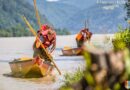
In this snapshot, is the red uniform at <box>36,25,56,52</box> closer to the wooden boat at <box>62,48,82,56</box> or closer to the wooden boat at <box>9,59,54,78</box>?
the wooden boat at <box>9,59,54,78</box>

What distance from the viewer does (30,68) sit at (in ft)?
75.4

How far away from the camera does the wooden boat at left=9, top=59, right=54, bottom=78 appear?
74.2 feet

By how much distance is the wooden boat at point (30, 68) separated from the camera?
74.2ft

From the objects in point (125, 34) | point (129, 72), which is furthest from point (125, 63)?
point (125, 34)

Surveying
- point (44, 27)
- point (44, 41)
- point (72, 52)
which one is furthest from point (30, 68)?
point (72, 52)

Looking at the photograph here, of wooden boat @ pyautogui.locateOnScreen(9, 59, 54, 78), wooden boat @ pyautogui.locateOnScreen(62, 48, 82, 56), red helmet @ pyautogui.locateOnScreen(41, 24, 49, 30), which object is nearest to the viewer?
wooden boat @ pyautogui.locateOnScreen(9, 59, 54, 78)

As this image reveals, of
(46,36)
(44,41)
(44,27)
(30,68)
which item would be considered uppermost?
(44,27)

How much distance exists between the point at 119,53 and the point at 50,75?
795 inches

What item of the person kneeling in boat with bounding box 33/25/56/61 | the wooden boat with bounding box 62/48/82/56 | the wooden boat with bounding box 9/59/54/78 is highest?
the person kneeling in boat with bounding box 33/25/56/61

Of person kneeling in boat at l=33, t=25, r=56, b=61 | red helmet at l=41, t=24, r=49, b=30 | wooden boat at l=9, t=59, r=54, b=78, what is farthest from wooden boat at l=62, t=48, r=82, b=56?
wooden boat at l=9, t=59, r=54, b=78

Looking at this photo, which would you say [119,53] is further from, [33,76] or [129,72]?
[33,76]

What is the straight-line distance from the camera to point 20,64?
2266 cm

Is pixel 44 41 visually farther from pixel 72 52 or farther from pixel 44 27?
pixel 72 52

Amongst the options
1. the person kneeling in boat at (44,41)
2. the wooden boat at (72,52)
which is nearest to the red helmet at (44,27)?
the person kneeling in boat at (44,41)
